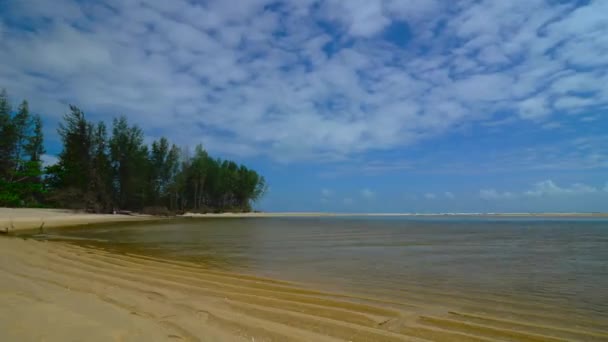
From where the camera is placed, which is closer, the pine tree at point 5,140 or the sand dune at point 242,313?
the sand dune at point 242,313

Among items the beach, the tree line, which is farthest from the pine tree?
the beach

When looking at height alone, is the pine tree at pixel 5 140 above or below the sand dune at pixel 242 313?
above

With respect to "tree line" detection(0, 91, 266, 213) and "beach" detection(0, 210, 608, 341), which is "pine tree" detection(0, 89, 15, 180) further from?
"beach" detection(0, 210, 608, 341)

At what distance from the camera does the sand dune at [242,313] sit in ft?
10.5

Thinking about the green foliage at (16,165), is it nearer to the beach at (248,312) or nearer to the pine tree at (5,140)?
the pine tree at (5,140)

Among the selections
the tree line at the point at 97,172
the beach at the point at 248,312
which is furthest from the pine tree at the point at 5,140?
the beach at the point at 248,312

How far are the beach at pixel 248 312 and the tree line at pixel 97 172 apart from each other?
4469 cm

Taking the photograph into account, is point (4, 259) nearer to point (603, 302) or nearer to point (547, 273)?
point (603, 302)

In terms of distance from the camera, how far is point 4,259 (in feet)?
25.7

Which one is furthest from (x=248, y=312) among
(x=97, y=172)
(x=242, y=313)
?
(x=97, y=172)

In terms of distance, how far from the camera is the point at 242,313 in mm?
4129

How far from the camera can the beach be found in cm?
322

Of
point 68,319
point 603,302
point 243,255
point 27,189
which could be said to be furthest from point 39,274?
point 27,189

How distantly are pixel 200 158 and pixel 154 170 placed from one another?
993cm
